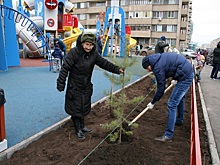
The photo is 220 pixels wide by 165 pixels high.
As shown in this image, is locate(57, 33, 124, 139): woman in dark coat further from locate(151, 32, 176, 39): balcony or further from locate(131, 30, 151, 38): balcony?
locate(131, 30, 151, 38): balcony

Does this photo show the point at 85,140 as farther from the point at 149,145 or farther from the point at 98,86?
the point at 98,86

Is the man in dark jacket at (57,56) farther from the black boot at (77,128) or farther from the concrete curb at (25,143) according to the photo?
the black boot at (77,128)

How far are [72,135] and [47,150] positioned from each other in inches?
21.5

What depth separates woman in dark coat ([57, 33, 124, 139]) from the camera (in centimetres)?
300

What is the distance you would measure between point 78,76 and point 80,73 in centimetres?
5

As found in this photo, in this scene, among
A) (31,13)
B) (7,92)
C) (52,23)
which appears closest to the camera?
(7,92)

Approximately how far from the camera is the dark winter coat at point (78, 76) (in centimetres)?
302

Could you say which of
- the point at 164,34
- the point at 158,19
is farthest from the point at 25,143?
the point at 158,19

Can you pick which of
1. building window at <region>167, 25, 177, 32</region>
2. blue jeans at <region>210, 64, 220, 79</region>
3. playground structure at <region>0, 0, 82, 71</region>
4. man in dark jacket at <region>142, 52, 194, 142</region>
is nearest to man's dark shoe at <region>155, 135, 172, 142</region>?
man in dark jacket at <region>142, 52, 194, 142</region>

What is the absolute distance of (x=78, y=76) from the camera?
3092 mm

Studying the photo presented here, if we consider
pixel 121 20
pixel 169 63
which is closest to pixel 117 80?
pixel 169 63

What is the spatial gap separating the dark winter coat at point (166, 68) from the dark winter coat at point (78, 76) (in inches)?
23.2

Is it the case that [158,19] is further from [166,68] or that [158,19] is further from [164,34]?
[166,68]

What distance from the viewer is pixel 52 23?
16047 millimetres
